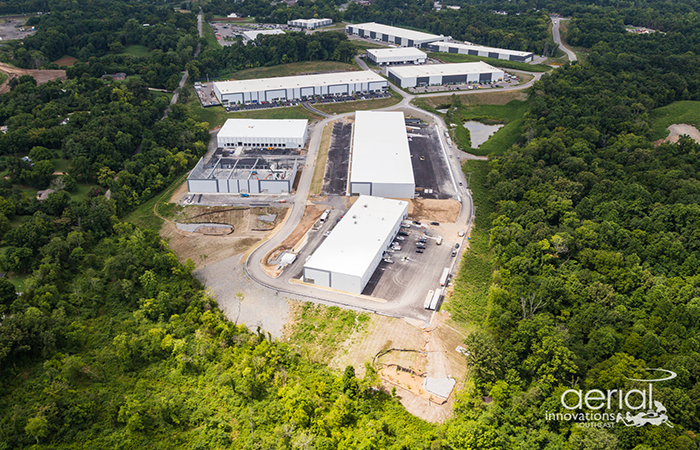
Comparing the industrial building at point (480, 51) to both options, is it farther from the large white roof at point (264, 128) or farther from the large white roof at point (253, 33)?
the large white roof at point (264, 128)

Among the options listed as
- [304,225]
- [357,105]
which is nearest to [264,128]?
[357,105]

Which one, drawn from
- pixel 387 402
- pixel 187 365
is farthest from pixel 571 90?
pixel 187 365

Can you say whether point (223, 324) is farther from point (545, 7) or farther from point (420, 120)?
point (545, 7)

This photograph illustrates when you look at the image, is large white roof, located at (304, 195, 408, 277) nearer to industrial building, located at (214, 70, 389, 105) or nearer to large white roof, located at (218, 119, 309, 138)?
large white roof, located at (218, 119, 309, 138)

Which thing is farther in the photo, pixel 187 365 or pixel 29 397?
pixel 187 365

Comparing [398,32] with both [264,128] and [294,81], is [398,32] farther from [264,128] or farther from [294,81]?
[264,128]

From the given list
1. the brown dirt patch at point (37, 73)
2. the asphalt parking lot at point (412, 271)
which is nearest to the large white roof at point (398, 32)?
the brown dirt patch at point (37, 73)

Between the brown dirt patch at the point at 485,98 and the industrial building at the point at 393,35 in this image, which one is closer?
the brown dirt patch at the point at 485,98
